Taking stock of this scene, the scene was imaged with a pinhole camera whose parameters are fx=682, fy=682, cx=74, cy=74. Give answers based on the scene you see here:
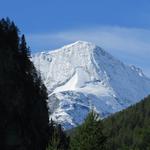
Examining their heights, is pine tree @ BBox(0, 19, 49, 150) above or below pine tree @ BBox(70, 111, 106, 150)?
above

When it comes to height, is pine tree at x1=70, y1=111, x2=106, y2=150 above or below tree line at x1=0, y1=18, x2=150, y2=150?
below

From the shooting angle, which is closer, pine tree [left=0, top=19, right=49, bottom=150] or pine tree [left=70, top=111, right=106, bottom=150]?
pine tree [left=70, top=111, right=106, bottom=150]

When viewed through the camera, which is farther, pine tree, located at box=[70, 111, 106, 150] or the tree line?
the tree line

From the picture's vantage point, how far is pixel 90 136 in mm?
49781

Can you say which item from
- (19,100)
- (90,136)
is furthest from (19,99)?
(90,136)

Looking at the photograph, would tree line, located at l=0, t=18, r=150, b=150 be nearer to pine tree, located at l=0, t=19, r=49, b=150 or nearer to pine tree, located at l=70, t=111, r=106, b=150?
pine tree, located at l=0, t=19, r=49, b=150

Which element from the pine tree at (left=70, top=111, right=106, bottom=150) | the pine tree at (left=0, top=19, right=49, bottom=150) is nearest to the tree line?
the pine tree at (left=0, top=19, right=49, bottom=150)

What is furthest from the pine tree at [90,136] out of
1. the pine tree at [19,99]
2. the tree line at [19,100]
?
the pine tree at [19,99]

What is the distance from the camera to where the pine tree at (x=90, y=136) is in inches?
1939

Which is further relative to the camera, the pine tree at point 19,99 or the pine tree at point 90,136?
the pine tree at point 19,99

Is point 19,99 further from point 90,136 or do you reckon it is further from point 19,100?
point 90,136

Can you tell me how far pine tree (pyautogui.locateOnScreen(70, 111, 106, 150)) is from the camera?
4925 cm

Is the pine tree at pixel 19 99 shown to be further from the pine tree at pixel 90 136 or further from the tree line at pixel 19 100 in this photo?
the pine tree at pixel 90 136

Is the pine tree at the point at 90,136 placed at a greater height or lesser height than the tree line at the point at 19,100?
lesser
